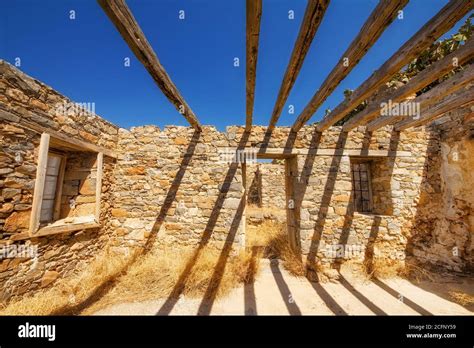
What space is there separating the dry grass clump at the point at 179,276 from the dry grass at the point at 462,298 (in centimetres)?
344

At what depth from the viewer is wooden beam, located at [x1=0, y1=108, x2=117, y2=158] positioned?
2.65 metres

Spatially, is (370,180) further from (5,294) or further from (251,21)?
(5,294)

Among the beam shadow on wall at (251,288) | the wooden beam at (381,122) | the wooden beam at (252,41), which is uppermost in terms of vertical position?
the wooden beam at (381,122)

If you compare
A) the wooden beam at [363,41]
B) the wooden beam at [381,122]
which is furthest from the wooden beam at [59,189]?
the wooden beam at [381,122]

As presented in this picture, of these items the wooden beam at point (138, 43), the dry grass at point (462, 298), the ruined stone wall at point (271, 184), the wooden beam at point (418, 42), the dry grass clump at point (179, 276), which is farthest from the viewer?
the ruined stone wall at point (271, 184)

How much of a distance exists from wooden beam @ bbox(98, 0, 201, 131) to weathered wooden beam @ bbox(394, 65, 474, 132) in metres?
4.03

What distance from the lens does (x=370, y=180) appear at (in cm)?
504

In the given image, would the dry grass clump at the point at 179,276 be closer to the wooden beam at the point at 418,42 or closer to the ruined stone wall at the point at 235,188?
the ruined stone wall at the point at 235,188

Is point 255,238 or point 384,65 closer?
point 384,65

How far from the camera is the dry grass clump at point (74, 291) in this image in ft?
8.75

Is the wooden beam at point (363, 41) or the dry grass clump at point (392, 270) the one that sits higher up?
the wooden beam at point (363, 41)

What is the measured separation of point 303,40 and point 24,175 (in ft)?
13.7
